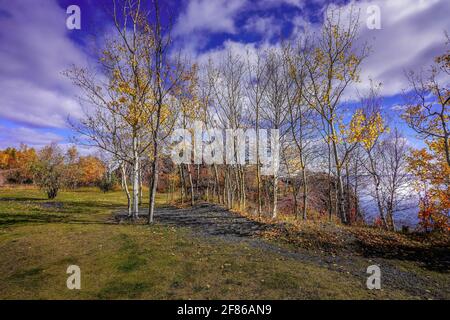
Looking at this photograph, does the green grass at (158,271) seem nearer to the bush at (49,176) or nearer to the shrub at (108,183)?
the bush at (49,176)

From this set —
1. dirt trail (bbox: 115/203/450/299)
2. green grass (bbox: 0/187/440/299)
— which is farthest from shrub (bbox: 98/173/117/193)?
dirt trail (bbox: 115/203/450/299)

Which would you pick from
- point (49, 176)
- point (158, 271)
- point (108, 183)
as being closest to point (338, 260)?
point (158, 271)

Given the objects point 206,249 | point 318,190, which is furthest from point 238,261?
point 318,190

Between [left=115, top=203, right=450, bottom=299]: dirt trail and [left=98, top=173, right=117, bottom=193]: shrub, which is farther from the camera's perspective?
[left=98, top=173, right=117, bottom=193]: shrub

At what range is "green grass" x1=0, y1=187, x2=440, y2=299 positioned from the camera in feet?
15.9

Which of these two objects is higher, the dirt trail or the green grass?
the green grass

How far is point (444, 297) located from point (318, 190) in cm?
2905

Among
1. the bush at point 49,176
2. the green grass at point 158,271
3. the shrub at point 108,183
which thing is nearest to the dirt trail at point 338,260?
the green grass at point 158,271

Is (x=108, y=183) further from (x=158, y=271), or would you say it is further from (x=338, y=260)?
(x=338, y=260)

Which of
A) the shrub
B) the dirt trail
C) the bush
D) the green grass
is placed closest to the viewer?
the green grass

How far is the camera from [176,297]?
4664 mm

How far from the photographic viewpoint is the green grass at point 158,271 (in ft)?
15.9

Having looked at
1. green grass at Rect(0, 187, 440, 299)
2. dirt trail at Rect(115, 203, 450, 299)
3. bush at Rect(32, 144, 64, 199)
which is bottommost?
dirt trail at Rect(115, 203, 450, 299)

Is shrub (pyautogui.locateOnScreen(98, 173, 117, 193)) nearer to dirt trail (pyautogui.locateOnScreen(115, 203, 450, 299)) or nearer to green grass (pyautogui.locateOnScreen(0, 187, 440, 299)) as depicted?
green grass (pyautogui.locateOnScreen(0, 187, 440, 299))
